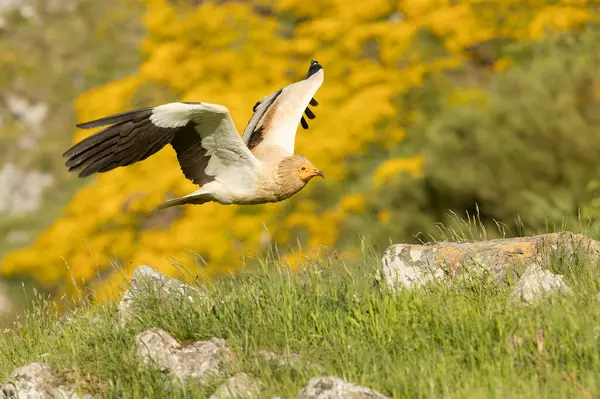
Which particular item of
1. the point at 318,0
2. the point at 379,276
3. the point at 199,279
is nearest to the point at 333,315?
the point at 379,276

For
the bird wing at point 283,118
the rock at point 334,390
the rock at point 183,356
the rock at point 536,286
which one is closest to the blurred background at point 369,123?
the bird wing at point 283,118

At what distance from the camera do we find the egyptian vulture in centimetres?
745

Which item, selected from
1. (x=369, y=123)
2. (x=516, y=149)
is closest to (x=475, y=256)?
(x=516, y=149)

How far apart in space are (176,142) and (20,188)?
59.0 feet

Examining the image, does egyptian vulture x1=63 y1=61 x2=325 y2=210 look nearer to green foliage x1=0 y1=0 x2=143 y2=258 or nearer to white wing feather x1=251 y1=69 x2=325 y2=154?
white wing feather x1=251 y1=69 x2=325 y2=154

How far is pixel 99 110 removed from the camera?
52.7 feet

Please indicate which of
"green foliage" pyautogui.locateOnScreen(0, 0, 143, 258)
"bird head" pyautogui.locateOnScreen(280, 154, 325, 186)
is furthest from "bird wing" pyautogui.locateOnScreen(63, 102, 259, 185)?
"green foliage" pyautogui.locateOnScreen(0, 0, 143, 258)

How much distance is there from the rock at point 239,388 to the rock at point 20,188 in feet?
67.2

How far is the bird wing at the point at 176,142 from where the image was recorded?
24.1ft

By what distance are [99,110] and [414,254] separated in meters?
10.6

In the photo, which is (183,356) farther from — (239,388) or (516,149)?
(516,149)

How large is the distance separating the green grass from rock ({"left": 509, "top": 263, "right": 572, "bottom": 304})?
0.35 feet

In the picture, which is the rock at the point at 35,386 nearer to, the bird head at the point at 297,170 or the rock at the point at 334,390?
the rock at the point at 334,390

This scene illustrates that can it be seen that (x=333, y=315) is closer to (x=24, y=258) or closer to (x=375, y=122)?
(x=375, y=122)
